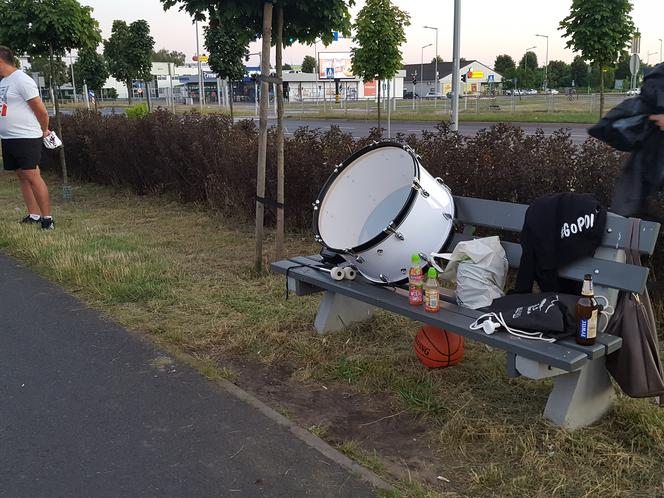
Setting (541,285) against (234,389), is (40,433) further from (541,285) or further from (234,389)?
(541,285)

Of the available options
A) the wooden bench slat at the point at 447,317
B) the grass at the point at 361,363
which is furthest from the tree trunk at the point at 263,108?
the wooden bench slat at the point at 447,317

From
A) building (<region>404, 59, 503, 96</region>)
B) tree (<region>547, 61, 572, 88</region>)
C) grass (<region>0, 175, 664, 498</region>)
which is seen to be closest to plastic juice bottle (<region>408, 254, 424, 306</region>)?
grass (<region>0, 175, 664, 498</region>)

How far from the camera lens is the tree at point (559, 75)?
84.4 meters

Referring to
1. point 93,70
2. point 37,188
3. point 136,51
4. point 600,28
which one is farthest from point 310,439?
point 93,70

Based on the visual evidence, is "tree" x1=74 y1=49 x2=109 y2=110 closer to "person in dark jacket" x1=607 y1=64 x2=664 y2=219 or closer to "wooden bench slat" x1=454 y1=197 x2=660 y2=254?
"wooden bench slat" x1=454 y1=197 x2=660 y2=254

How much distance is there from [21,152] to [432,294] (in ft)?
20.7

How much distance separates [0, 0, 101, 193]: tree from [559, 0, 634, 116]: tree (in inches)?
395

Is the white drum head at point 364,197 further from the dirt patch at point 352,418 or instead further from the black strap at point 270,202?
the black strap at point 270,202

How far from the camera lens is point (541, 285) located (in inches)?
135

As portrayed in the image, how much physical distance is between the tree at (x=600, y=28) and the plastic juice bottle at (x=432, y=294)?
1231 cm

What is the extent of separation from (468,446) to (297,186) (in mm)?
4531

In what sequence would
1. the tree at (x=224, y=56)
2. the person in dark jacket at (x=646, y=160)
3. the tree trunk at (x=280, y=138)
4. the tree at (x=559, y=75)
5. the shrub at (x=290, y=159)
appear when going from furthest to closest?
the tree at (x=559, y=75)
the tree at (x=224, y=56)
the tree trunk at (x=280, y=138)
the shrub at (x=290, y=159)
the person in dark jacket at (x=646, y=160)

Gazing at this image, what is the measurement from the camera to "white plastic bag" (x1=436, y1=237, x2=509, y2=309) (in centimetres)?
352

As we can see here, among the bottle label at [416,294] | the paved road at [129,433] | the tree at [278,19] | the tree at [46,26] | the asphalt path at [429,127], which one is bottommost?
the paved road at [129,433]
